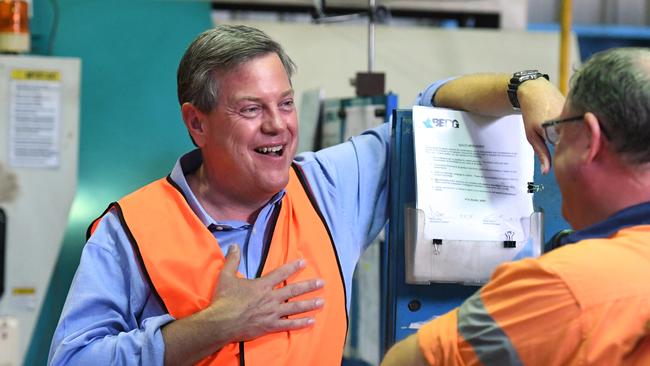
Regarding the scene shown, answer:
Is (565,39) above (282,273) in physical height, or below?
above

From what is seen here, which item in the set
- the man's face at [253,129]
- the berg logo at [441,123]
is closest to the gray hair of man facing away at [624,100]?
the berg logo at [441,123]

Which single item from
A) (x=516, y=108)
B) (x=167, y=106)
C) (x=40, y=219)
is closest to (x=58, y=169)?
(x=40, y=219)

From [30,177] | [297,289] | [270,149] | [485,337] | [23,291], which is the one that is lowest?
[23,291]

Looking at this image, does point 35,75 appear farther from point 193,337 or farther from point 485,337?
point 485,337

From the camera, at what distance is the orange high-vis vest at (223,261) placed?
1.31 meters

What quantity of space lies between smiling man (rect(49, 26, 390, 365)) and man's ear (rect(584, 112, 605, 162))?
58 centimetres

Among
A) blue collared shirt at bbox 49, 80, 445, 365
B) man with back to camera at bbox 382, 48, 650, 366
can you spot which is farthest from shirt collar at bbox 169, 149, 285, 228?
man with back to camera at bbox 382, 48, 650, 366

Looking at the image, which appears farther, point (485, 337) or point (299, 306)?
point (299, 306)

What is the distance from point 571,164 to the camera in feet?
3.34

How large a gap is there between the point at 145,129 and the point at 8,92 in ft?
1.55

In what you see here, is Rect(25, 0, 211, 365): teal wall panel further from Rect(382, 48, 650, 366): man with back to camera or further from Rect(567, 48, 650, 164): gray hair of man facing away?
Rect(567, 48, 650, 164): gray hair of man facing away

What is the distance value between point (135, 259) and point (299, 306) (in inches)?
11.6

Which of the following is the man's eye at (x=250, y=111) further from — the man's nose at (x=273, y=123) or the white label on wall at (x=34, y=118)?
the white label on wall at (x=34, y=118)

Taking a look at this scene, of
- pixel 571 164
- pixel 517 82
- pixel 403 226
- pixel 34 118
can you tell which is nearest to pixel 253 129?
pixel 403 226
